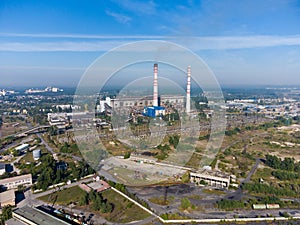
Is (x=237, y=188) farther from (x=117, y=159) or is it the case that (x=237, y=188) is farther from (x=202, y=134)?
(x=202, y=134)

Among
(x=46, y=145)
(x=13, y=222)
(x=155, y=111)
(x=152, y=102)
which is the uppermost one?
(x=152, y=102)

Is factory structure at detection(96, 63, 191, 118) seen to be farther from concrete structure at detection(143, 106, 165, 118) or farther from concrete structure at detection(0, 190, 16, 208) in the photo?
concrete structure at detection(0, 190, 16, 208)

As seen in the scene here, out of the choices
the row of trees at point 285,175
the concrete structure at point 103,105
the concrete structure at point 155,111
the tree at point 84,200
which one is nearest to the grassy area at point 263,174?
the row of trees at point 285,175

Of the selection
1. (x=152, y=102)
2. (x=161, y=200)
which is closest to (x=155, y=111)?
(x=152, y=102)

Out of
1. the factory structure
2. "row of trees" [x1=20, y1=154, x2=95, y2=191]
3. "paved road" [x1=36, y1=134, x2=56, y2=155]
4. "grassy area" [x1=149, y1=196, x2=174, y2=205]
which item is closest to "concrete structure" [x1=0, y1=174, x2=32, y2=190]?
"row of trees" [x1=20, y1=154, x2=95, y2=191]

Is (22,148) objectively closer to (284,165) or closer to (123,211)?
(123,211)
